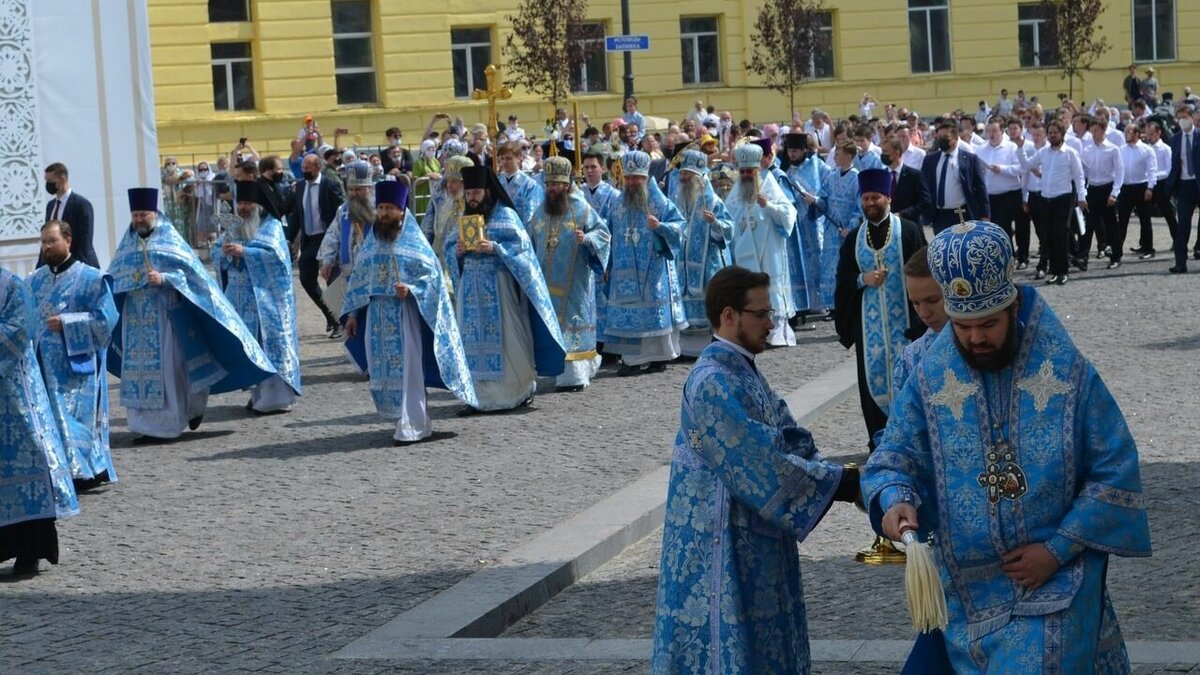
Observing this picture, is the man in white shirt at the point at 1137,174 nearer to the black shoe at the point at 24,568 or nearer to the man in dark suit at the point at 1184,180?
the man in dark suit at the point at 1184,180

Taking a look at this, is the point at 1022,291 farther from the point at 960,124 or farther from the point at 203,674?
the point at 960,124

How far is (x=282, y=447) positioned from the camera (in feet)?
44.9

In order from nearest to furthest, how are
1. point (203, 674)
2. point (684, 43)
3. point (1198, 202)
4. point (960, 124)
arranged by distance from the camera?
1. point (203, 674)
2. point (1198, 202)
3. point (960, 124)
4. point (684, 43)

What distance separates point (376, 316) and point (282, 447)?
43.6 inches

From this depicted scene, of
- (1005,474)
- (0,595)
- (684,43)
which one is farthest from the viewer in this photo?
(684,43)

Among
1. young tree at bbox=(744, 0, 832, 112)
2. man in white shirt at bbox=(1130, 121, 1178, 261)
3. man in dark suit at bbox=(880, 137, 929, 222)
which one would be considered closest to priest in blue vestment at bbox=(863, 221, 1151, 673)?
man in dark suit at bbox=(880, 137, 929, 222)

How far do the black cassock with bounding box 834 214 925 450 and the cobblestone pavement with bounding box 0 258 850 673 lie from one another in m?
1.52

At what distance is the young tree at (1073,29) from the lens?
135 ft

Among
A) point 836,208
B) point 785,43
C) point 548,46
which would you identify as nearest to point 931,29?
point 785,43

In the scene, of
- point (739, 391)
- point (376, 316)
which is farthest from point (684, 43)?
point (739, 391)

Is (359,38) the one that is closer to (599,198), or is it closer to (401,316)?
(599,198)

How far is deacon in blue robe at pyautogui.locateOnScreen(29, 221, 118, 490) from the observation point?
11781mm

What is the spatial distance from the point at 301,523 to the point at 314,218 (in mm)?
9957

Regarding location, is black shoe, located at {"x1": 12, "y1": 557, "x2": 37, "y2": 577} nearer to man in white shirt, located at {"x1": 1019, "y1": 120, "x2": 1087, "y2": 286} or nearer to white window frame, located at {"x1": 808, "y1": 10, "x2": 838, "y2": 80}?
man in white shirt, located at {"x1": 1019, "y1": 120, "x2": 1087, "y2": 286}
